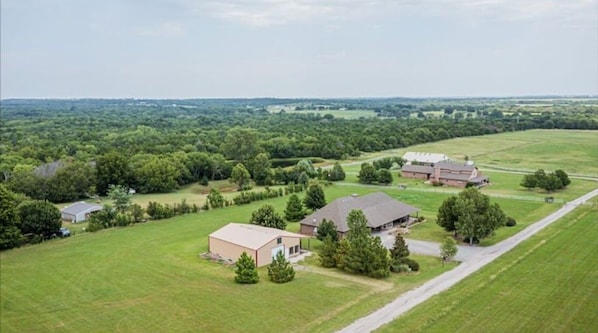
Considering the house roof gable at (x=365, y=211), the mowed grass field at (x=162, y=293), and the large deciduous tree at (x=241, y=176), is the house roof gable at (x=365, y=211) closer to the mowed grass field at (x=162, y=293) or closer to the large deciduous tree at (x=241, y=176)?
the mowed grass field at (x=162, y=293)

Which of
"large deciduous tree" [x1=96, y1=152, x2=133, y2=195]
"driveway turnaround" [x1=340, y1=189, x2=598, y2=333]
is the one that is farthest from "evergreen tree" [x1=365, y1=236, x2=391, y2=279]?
"large deciduous tree" [x1=96, y1=152, x2=133, y2=195]

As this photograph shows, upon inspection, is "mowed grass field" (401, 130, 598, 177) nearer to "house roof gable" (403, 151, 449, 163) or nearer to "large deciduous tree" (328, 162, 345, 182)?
"house roof gable" (403, 151, 449, 163)

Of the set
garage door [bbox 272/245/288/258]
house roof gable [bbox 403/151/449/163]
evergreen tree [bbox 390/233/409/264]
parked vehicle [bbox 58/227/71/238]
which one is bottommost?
parked vehicle [bbox 58/227/71/238]

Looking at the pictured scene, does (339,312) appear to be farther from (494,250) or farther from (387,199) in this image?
(387,199)

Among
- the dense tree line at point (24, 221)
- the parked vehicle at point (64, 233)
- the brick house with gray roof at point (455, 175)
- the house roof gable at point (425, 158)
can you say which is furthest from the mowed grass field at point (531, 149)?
the dense tree line at point (24, 221)

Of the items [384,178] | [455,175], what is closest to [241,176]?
[384,178]

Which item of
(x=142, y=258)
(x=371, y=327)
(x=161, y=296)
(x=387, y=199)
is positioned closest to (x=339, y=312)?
(x=371, y=327)

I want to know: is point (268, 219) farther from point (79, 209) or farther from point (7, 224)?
point (79, 209)
